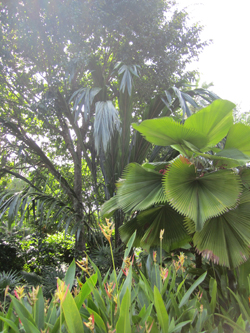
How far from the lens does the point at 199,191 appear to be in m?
2.24

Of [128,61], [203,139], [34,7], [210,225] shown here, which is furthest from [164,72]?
[210,225]

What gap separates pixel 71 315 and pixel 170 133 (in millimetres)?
1775

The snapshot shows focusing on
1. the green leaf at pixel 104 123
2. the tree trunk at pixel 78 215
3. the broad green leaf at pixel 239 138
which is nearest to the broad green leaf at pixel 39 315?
the broad green leaf at pixel 239 138

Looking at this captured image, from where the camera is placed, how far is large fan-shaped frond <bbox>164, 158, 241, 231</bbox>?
208 centimetres

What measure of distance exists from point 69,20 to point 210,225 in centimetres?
445

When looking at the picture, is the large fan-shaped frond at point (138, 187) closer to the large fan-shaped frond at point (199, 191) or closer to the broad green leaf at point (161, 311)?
the large fan-shaped frond at point (199, 191)

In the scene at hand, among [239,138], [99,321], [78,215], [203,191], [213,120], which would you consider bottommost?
[78,215]

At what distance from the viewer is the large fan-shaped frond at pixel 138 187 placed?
2.53 metres

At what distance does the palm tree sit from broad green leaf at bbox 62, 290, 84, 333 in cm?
138

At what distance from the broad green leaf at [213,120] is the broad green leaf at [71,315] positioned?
184 cm

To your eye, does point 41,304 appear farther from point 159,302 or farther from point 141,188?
point 141,188

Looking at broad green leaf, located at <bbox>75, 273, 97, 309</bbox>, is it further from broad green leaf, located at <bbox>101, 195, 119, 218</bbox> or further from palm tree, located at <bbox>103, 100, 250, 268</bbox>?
broad green leaf, located at <bbox>101, 195, 119, 218</bbox>

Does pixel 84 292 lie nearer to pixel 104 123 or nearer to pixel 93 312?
pixel 93 312

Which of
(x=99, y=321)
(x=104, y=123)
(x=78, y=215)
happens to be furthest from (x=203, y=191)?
(x=78, y=215)
